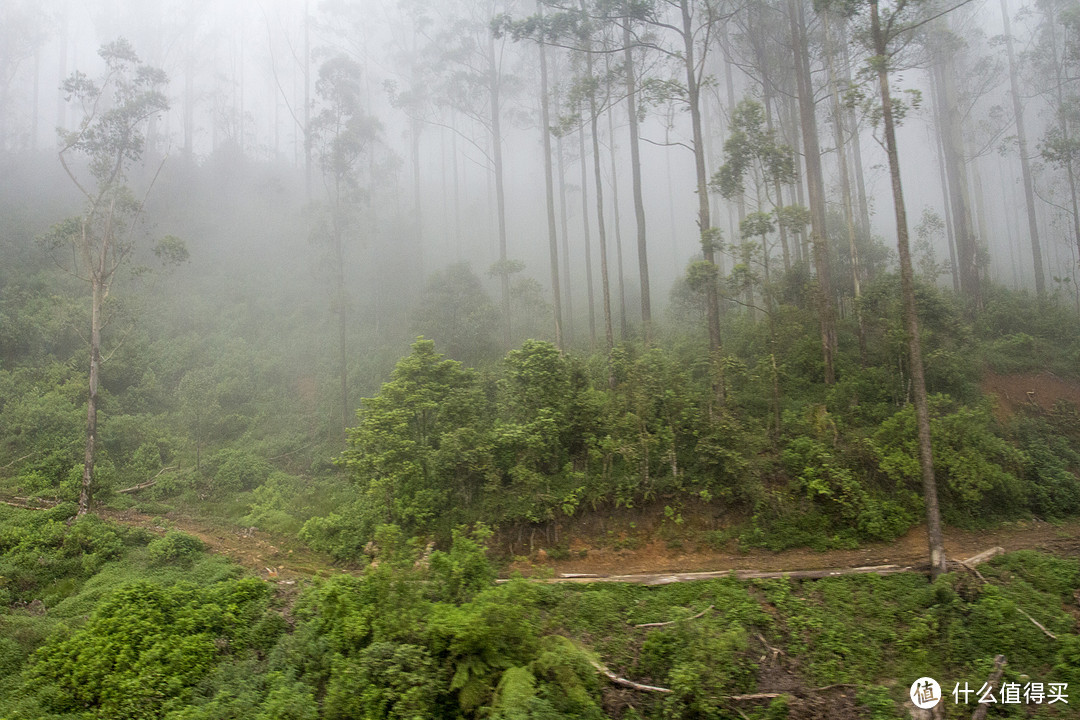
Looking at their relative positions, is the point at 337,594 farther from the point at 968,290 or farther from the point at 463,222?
the point at 463,222

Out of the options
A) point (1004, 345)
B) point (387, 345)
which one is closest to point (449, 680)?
point (1004, 345)

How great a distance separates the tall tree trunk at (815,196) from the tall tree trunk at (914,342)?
531cm

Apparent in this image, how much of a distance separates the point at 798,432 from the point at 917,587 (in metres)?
4.26

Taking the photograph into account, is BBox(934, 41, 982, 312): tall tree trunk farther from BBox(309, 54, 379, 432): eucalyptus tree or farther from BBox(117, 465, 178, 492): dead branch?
BBox(117, 465, 178, 492): dead branch

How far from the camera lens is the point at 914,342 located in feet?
28.6

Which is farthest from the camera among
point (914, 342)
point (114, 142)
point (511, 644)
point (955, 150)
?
point (955, 150)

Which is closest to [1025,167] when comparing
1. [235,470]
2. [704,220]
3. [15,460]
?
[704,220]

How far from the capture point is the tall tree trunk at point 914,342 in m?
8.32

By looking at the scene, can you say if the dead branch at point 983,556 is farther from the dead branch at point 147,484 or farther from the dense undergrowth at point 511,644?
the dead branch at point 147,484

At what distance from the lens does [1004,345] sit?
1563cm

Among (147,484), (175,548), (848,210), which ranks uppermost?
(848,210)

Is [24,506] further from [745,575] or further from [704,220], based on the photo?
[704,220]

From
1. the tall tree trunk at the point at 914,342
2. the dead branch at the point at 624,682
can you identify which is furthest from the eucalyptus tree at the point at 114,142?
the tall tree trunk at the point at 914,342

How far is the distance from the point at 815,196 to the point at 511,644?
53.3 feet
